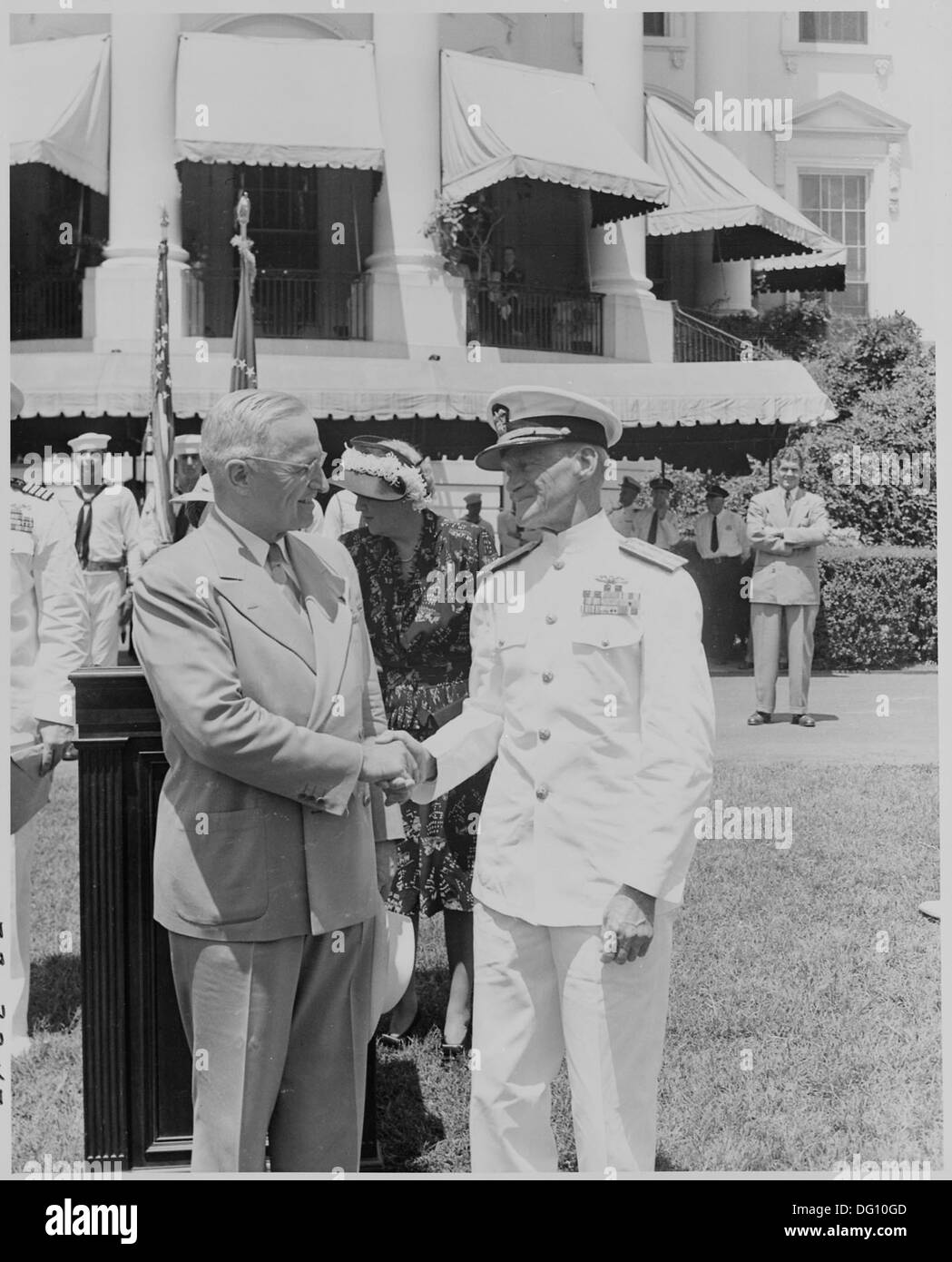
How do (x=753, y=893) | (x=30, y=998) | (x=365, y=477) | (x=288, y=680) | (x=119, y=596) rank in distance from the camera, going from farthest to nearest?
(x=119, y=596) < (x=753, y=893) < (x=30, y=998) < (x=365, y=477) < (x=288, y=680)

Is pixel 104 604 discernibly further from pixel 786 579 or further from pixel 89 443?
pixel 786 579

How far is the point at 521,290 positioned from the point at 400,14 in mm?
2217

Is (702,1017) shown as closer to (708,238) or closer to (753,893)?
(753,893)

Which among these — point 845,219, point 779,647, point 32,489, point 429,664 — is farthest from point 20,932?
point 779,647

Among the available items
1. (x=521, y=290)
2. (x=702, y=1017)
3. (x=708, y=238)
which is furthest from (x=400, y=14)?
(x=702, y=1017)

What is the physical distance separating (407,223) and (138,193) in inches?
82.4

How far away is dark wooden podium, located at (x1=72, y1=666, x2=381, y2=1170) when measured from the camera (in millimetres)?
3150

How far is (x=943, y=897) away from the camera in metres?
3.44

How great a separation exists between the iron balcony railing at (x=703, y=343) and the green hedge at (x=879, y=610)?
1.57 meters

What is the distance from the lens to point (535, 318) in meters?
9.81

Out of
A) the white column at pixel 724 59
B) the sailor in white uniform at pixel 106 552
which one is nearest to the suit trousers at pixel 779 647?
the white column at pixel 724 59

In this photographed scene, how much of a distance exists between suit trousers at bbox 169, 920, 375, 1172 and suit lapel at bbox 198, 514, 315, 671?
0.61 meters

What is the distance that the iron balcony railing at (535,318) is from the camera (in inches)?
371
